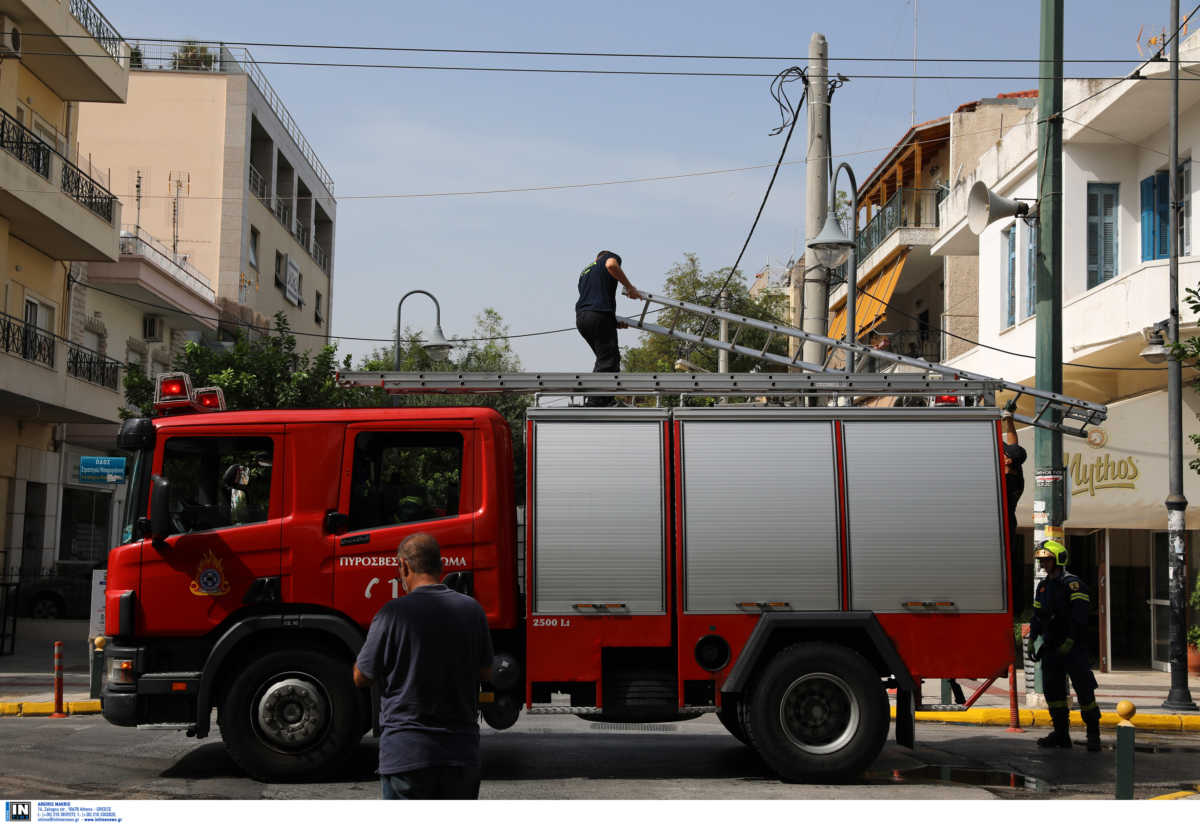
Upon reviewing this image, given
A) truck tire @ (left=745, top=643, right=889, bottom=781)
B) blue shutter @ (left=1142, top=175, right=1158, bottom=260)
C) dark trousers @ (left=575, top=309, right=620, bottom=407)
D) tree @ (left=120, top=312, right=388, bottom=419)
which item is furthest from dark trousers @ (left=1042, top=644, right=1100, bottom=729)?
tree @ (left=120, top=312, right=388, bottom=419)

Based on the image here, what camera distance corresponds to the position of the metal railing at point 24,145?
22.5 metres

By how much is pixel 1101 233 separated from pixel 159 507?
53.2 feet

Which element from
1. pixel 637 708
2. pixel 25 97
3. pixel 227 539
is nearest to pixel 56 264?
pixel 25 97

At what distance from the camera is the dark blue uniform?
11.3 meters

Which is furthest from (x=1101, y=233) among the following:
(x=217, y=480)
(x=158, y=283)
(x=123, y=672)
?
(x=158, y=283)

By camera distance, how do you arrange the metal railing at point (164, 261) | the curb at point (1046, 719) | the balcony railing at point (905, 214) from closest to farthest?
the curb at point (1046, 719), the balcony railing at point (905, 214), the metal railing at point (164, 261)

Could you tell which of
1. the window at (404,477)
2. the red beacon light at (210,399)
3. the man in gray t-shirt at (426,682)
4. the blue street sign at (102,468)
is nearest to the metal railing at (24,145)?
the blue street sign at (102,468)

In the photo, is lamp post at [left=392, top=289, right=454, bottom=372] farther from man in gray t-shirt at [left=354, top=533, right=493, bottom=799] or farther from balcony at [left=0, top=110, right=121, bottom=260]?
man in gray t-shirt at [left=354, top=533, right=493, bottom=799]

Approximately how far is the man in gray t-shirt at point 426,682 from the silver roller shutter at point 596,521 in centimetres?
385

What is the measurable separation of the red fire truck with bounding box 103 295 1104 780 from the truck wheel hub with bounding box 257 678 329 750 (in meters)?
0.02

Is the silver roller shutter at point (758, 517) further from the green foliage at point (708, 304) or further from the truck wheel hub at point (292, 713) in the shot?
the green foliage at point (708, 304)

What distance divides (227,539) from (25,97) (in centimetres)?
1949

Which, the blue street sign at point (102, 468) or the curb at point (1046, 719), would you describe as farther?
the blue street sign at point (102, 468)

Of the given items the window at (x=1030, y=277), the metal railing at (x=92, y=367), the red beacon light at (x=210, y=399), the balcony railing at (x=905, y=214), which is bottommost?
the red beacon light at (x=210, y=399)
